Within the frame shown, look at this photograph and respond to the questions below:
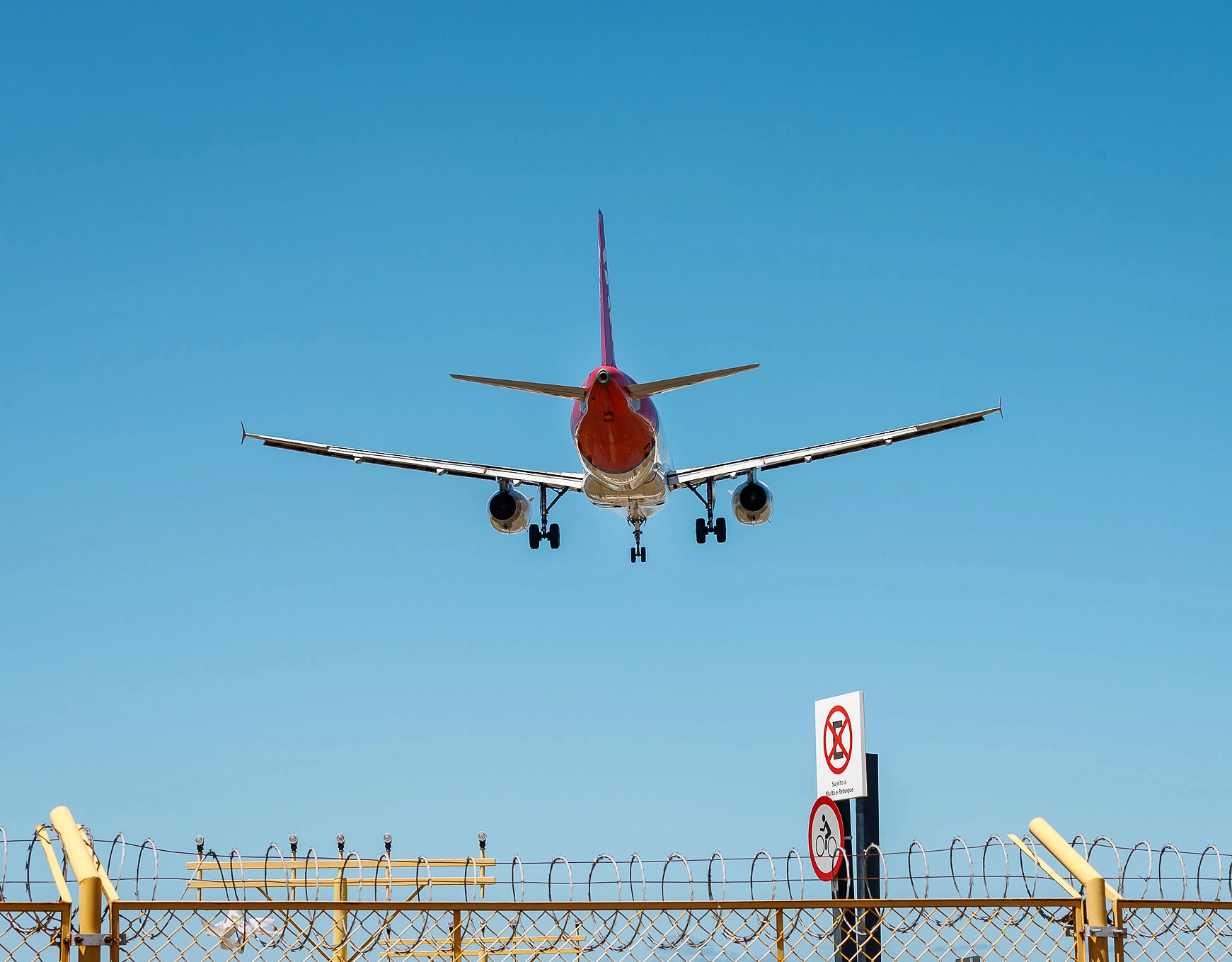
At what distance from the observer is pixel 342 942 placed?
7.01 m

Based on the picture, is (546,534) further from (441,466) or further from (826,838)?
(826,838)

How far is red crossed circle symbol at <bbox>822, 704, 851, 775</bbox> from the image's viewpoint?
13.9 metres

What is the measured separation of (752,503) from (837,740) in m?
29.1

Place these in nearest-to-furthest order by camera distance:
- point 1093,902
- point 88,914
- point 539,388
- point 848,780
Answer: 1. point 88,914
2. point 1093,902
3. point 848,780
4. point 539,388

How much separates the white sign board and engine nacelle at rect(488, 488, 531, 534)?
95.6 feet

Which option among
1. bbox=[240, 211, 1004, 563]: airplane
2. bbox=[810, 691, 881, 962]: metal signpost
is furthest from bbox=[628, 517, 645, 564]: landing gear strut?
bbox=[810, 691, 881, 962]: metal signpost

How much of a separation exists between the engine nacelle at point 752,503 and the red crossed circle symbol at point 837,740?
28.6m

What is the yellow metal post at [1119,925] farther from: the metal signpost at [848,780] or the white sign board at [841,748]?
the white sign board at [841,748]

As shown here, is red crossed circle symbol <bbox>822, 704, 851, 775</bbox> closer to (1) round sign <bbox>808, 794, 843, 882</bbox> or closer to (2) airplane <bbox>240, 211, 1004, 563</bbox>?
(1) round sign <bbox>808, 794, 843, 882</bbox>

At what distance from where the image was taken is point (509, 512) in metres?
43.4

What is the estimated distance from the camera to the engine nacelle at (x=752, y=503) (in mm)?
43125

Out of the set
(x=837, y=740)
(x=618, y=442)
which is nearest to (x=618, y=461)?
(x=618, y=442)

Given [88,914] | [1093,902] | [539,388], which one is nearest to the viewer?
[88,914]

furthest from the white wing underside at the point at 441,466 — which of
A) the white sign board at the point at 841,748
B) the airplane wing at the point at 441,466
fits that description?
the white sign board at the point at 841,748
